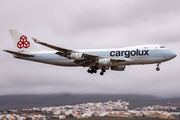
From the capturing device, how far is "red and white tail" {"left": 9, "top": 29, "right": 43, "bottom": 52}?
219 feet

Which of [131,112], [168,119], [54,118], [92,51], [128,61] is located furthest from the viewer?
[131,112]

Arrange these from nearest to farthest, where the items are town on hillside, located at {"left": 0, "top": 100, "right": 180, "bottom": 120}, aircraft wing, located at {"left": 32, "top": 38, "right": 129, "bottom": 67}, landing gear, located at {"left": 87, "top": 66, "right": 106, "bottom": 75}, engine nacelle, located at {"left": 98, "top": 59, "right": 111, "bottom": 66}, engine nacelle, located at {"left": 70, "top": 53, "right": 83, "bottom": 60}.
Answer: aircraft wing, located at {"left": 32, "top": 38, "right": 129, "bottom": 67}
engine nacelle, located at {"left": 70, "top": 53, "right": 83, "bottom": 60}
engine nacelle, located at {"left": 98, "top": 59, "right": 111, "bottom": 66}
landing gear, located at {"left": 87, "top": 66, "right": 106, "bottom": 75}
town on hillside, located at {"left": 0, "top": 100, "right": 180, "bottom": 120}

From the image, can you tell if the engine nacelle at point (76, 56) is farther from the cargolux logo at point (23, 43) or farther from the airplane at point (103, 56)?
the cargolux logo at point (23, 43)

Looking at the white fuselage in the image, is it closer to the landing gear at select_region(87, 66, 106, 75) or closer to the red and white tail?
the landing gear at select_region(87, 66, 106, 75)

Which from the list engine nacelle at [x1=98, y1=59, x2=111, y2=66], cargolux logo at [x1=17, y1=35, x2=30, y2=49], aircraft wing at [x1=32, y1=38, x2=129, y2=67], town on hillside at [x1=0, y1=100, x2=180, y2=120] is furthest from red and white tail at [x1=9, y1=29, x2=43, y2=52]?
town on hillside at [x1=0, y1=100, x2=180, y2=120]

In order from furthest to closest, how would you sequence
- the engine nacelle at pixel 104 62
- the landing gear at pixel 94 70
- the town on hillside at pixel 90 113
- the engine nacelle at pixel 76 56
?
the town on hillside at pixel 90 113, the landing gear at pixel 94 70, the engine nacelle at pixel 104 62, the engine nacelle at pixel 76 56

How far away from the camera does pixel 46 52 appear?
211 ft

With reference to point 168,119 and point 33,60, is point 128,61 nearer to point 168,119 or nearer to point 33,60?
point 33,60

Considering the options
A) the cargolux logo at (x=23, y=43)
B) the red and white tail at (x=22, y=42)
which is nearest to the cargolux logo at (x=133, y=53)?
the red and white tail at (x=22, y=42)

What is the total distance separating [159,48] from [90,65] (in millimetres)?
15277

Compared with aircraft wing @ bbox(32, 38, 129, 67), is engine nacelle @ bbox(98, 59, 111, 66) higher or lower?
lower

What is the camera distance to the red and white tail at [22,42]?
66.6 metres

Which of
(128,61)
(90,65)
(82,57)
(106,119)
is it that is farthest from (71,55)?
(106,119)

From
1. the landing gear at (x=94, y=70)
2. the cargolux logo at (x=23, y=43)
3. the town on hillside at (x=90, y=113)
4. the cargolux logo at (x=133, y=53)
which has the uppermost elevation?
the cargolux logo at (x=23, y=43)
